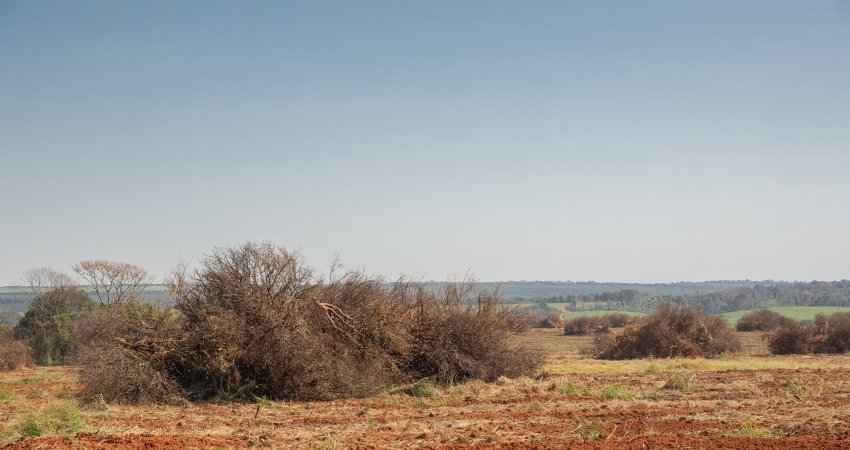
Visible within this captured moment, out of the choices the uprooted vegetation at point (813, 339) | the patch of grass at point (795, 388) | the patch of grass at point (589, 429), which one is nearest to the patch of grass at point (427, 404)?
the patch of grass at point (589, 429)

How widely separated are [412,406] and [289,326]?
411 centimetres

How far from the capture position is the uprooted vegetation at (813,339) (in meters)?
40.6

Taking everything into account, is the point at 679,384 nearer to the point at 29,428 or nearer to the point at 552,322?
the point at 29,428

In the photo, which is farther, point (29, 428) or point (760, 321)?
point (760, 321)

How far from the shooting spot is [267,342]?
17891 mm

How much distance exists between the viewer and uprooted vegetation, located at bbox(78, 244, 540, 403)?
57.8 ft

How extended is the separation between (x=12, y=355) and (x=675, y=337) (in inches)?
1474

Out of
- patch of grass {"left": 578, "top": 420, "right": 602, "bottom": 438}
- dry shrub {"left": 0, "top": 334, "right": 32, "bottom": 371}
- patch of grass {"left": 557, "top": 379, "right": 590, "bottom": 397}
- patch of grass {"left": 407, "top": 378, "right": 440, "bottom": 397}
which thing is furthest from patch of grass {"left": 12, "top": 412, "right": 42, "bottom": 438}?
dry shrub {"left": 0, "top": 334, "right": 32, "bottom": 371}

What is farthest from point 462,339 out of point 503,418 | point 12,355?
point 12,355

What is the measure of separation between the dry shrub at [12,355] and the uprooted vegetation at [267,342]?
23.0 metres

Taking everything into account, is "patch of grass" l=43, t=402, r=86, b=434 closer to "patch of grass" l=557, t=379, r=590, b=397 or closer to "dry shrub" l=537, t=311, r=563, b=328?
"patch of grass" l=557, t=379, r=590, b=397

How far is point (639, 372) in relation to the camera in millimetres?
25938

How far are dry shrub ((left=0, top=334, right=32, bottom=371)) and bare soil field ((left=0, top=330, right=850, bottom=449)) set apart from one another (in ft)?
59.8

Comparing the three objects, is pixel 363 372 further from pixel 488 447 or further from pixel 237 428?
pixel 488 447
